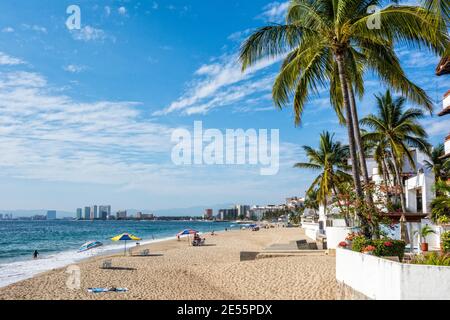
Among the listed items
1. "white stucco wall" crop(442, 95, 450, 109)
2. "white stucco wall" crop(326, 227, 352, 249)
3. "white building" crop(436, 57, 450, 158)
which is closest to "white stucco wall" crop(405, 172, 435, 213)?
"white building" crop(436, 57, 450, 158)

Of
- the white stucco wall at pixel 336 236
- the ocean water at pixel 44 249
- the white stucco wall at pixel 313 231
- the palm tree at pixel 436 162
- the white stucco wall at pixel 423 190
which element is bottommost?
the ocean water at pixel 44 249

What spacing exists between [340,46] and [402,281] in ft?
27.8

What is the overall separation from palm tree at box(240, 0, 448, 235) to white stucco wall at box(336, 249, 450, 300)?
13.3 feet

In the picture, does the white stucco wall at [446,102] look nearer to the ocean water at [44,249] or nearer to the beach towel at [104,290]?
the beach towel at [104,290]

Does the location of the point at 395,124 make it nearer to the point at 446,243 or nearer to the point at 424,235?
the point at 424,235

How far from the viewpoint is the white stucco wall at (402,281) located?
702cm

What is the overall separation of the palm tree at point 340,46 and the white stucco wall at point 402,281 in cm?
405

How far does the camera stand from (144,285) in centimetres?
1669

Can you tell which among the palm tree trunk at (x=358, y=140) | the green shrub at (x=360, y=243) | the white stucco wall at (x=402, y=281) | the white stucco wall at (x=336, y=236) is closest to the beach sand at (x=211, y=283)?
the white stucco wall at (x=336, y=236)

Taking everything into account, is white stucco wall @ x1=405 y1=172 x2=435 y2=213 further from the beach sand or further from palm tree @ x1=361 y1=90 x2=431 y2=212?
the beach sand

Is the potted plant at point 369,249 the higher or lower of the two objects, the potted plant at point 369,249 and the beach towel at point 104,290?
the higher
